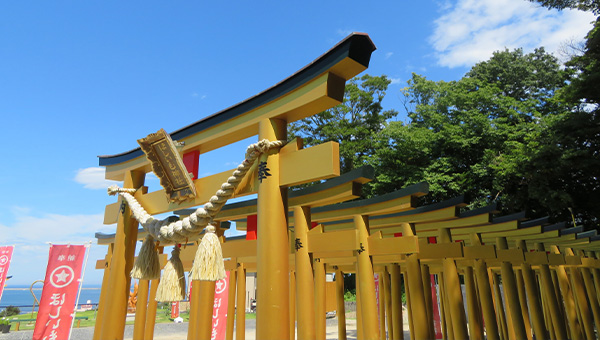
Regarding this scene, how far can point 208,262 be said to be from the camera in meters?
3.61

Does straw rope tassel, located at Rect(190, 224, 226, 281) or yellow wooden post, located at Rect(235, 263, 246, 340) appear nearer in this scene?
straw rope tassel, located at Rect(190, 224, 226, 281)

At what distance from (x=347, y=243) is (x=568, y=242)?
841 cm

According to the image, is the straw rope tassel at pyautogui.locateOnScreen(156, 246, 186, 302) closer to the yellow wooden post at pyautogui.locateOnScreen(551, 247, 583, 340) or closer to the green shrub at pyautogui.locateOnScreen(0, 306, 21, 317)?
the yellow wooden post at pyautogui.locateOnScreen(551, 247, 583, 340)

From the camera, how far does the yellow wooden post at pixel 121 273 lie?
16.9ft

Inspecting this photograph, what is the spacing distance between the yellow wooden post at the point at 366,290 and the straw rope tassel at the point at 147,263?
108 inches

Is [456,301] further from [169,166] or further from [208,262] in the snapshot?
[169,166]

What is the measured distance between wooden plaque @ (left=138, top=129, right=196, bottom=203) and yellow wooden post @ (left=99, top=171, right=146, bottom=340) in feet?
4.51

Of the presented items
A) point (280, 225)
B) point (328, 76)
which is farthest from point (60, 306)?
point (328, 76)

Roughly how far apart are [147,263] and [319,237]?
227 centimetres

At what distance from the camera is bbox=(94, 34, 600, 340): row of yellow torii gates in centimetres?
347

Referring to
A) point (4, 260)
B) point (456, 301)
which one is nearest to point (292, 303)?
point (456, 301)

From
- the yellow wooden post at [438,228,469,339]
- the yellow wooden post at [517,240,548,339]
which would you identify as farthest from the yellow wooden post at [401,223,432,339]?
the yellow wooden post at [517,240,548,339]

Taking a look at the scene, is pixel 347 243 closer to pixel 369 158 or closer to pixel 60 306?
pixel 60 306

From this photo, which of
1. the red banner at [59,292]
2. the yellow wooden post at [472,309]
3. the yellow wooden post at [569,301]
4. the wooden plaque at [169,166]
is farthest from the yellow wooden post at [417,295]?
the red banner at [59,292]
